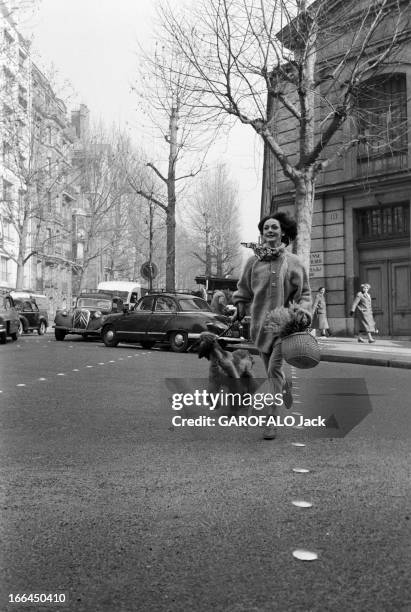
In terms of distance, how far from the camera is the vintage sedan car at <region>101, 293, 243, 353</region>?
16.3 metres

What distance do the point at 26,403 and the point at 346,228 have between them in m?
16.4

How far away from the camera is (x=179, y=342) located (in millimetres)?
16328

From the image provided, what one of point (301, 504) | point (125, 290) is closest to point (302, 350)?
point (301, 504)

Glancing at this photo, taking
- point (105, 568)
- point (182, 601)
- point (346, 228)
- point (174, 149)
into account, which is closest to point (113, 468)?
point (105, 568)

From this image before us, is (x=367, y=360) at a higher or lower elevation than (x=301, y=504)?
higher

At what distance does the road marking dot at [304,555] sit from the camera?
8.86 ft

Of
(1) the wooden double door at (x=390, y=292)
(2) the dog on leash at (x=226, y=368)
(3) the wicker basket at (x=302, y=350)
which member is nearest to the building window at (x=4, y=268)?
(1) the wooden double door at (x=390, y=292)

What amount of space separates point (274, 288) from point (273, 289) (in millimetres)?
11

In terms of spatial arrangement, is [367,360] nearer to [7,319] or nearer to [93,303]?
[7,319]

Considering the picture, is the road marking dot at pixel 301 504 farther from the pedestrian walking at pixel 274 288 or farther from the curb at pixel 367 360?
the curb at pixel 367 360

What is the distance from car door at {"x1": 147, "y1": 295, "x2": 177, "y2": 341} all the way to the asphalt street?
1008 cm

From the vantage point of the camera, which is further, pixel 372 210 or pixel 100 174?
pixel 100 174

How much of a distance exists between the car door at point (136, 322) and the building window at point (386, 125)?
8432mm

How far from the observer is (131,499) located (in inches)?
141
